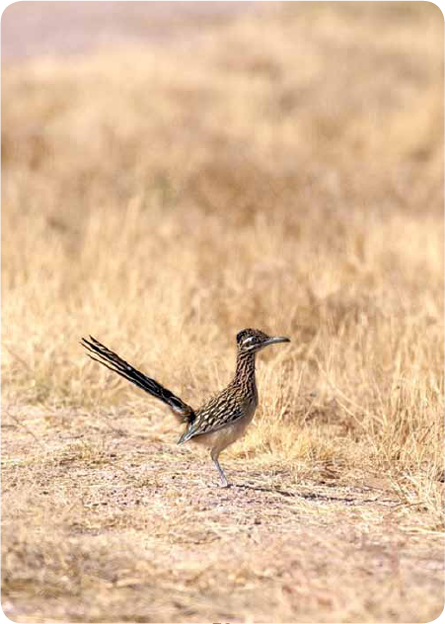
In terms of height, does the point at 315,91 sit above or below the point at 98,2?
below

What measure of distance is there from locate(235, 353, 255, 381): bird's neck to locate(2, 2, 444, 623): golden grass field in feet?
1.82

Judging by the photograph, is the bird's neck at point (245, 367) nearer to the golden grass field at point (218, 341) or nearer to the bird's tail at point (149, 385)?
the bird's tail at point (149, 385)

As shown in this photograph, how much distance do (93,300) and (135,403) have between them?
5.80 ft

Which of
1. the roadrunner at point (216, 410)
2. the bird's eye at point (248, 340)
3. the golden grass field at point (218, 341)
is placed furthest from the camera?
the bird's eye at point (248, 340)

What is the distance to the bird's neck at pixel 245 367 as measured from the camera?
20.3 ft

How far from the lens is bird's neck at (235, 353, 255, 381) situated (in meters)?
6.18

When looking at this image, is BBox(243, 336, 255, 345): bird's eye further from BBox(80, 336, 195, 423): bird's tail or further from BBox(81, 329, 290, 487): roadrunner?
BBox(80, 336, 195, 423): bird's tail

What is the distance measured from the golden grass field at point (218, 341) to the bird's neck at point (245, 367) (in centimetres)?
56

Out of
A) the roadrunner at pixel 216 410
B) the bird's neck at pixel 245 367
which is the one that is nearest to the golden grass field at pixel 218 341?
the roadrunner at pixel 216 410

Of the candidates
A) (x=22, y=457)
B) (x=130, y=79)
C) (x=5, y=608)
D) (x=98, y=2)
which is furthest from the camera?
(x=98, y=2)

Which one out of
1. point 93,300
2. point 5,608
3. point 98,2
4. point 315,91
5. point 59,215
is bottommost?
point 5,608

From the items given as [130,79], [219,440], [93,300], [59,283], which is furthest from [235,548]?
[130,79]

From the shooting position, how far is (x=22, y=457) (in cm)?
660

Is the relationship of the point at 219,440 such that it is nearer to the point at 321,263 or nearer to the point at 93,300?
the point at 93,300
